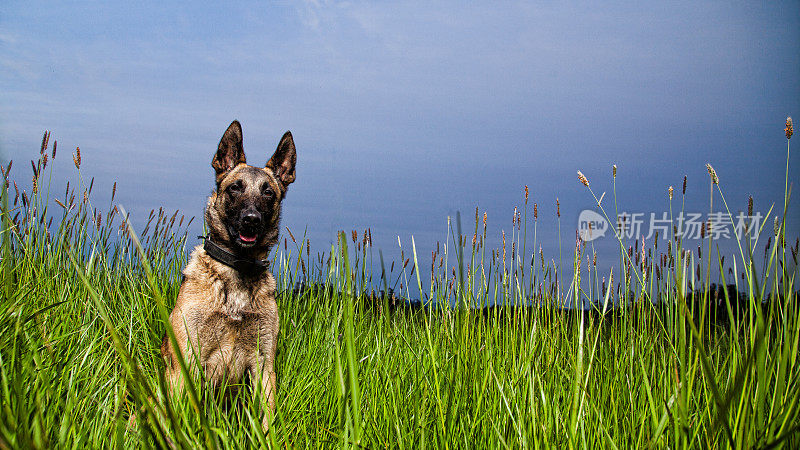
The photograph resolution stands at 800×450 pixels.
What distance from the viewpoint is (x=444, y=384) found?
8.66 feet

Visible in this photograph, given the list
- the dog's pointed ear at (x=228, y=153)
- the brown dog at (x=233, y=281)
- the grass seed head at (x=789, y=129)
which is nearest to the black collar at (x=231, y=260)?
the brown dog at (x=233, y=281)

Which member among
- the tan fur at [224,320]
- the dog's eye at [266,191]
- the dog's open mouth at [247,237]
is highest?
the dog's eye at [266,191]

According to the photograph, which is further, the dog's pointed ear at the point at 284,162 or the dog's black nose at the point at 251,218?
the dog's pointed ear at the point at 284,162

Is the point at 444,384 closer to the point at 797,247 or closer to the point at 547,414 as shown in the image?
the point at 547,414

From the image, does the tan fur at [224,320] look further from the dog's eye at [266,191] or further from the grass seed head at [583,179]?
the grass seed head at [583,179]

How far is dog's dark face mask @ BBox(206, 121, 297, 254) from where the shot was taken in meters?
4.06

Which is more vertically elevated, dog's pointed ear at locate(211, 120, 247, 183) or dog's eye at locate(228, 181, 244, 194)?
dog's pointed ear at locate(211, 120, 247, 183)

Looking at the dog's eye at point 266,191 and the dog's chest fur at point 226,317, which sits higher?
the dog's eye at point 266,191

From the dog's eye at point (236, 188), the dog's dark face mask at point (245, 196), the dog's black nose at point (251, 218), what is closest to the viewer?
the dog's black nose at point (251, 218)

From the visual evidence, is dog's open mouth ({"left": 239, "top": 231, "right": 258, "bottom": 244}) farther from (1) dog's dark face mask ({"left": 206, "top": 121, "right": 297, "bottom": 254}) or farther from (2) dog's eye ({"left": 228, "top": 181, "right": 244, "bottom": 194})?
(2) dog's eye ({"left": 228, "top": 181, "right": 244, "bottom": 194})

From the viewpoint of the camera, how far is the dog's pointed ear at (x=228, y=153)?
439cm

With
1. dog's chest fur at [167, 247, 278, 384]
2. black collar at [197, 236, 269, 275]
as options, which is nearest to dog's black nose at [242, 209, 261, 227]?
black collar at [197, 236, 269, 275]

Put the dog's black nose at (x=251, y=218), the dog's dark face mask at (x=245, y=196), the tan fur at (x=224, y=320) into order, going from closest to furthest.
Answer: the tan fur at (x=224, y=320)
the dog's black nose at (x=251, y=218)
the dog's dark face mask at (x=245, y=196)

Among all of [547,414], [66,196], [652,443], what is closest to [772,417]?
[652,443]
